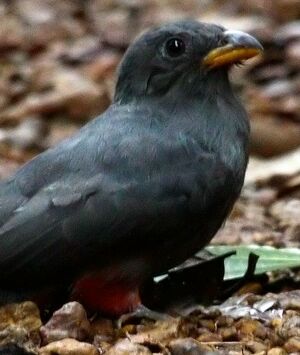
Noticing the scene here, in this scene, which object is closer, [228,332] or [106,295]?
[228,332]

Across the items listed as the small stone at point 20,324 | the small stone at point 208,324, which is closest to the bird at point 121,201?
the small stone at point 20,324

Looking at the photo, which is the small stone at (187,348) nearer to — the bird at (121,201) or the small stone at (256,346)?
the small stone at (256,346)

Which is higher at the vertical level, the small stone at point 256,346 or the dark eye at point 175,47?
the dark eye at point 175,47

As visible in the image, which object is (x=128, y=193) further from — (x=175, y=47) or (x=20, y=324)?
(x=175, y=47)

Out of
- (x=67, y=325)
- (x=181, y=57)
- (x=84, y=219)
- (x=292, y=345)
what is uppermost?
(x=181, y=57)

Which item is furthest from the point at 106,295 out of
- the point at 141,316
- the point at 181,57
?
the point at 181,57

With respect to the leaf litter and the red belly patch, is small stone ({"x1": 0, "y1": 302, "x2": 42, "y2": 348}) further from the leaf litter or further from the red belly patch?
the red belly patch

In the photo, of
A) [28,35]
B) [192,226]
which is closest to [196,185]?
[192,226]

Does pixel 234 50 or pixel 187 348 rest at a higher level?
pixel 234 50
